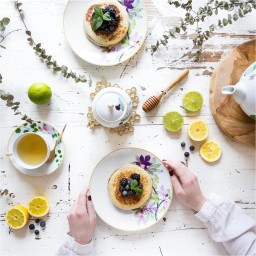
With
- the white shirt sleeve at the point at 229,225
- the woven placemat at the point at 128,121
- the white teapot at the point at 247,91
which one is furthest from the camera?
the woven placemat at the point at 128,121

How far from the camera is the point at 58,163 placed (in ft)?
6.19

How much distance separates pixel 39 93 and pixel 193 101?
0.67 meters

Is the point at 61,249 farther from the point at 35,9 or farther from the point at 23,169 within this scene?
the point at 35,9

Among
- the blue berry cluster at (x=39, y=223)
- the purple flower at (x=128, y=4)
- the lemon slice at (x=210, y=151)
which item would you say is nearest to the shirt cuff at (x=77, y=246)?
the blue berry cluster at (x=39, y=223)

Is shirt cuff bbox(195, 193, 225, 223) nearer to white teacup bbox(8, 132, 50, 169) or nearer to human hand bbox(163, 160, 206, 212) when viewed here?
human hand bbox(163, 160, 206, 212)

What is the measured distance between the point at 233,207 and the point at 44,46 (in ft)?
3.58

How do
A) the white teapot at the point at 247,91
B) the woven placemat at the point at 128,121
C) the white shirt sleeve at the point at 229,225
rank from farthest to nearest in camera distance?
the woven placemat at the point at 128,121
the white shirt sleeve at the point at 229,225
the white teapot at the point at 247,91

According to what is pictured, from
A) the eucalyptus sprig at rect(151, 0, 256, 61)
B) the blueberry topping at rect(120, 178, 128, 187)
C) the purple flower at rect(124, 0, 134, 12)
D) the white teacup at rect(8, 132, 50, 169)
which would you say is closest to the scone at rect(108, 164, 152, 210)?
the blueberry topping at rect(120, 178, 128, 187)

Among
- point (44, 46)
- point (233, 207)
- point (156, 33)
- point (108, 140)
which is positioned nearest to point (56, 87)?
point (44, 46)

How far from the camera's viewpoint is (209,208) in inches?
73.2

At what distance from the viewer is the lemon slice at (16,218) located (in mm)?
1882

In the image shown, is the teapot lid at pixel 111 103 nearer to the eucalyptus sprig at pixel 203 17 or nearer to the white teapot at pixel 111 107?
the white teapot at pixel 111 107

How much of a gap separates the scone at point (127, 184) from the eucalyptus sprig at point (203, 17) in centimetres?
54

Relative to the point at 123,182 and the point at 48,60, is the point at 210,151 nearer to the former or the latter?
the point at 123,182
